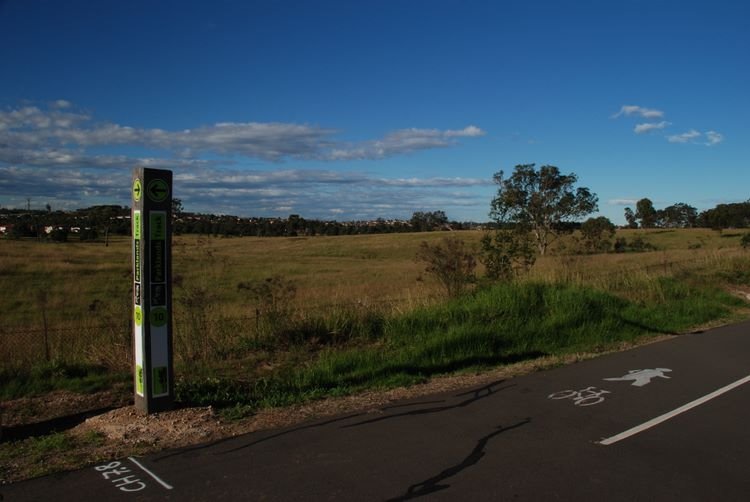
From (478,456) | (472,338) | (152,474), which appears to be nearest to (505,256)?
(472,338)

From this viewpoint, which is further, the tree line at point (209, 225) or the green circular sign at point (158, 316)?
the tree line at point (209, 225)

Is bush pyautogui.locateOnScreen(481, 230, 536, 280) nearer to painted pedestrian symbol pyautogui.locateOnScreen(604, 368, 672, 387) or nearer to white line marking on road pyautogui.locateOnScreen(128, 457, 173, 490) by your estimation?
painted pedestrian symbol pyautogui.locateOnScreen(604, 368, 672, 387)

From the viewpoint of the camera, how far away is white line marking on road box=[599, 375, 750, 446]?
18.4ft

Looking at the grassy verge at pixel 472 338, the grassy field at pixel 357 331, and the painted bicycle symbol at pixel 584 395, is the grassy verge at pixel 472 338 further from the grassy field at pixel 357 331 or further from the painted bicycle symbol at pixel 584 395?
the painted bicycle symbol at pixel 584 395

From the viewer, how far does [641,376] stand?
827cm

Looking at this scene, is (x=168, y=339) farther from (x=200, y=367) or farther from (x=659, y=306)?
(x=659, y=306)

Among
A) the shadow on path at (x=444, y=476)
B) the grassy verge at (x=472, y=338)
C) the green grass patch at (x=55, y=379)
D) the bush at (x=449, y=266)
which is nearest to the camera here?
the shadow on path at (x=444, y=476)

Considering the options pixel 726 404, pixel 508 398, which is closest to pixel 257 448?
pixel 508 398

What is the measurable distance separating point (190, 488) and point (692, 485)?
11.7 ft

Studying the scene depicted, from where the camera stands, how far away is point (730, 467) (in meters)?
4.86

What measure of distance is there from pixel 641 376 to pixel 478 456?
164 inches

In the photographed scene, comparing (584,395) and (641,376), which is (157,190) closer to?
(584,395)

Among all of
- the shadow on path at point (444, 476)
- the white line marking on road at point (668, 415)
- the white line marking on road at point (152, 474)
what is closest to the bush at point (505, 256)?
the white line marking on road at point (668, 415)

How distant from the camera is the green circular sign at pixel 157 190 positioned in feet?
19.2
